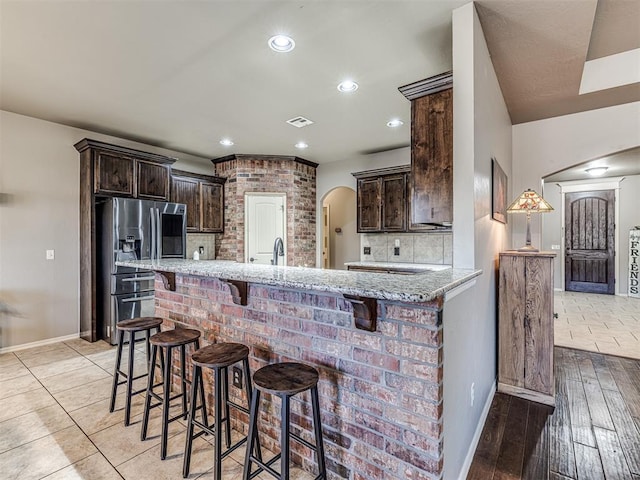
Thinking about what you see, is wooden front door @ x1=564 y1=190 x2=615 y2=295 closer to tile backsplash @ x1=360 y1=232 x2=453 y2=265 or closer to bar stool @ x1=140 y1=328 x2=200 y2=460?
tile backsplash @ x1=360 y1=232 x2=453 y2=265

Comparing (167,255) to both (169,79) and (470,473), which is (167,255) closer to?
(169,79)

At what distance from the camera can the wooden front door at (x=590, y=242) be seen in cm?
684

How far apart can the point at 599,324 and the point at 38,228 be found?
7.36 m

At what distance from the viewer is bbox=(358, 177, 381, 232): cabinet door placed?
197 inches

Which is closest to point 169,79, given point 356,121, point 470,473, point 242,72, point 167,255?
point 242,72

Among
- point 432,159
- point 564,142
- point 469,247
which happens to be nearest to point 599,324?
point 564,142

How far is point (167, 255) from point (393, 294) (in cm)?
421

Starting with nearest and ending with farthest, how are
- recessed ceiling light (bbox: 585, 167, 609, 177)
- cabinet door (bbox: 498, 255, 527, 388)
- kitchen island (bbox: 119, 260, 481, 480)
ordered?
kitchen island (bbox: 119, 260, 481, 480)
cabinet door (bbox: 498, 255, 527, 388)
recessed ceiling light (bbox: 585, 167, 609, 177)

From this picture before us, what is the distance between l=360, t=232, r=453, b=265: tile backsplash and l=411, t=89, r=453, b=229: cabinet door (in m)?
2.63

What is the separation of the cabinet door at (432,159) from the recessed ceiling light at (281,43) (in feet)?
3.22

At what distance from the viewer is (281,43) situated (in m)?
2.35

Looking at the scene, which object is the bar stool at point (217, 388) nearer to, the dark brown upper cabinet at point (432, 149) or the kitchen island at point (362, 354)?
the kitchen island at point (362, 354)

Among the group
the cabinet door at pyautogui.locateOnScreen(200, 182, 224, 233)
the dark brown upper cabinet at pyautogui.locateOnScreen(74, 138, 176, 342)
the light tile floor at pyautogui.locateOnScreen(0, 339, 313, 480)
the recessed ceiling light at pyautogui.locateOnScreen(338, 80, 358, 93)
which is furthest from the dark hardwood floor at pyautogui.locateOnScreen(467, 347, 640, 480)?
the cabinet door at pyautogui.locateOnScreen(200, 182, 224, 233)

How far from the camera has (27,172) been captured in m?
3.70
